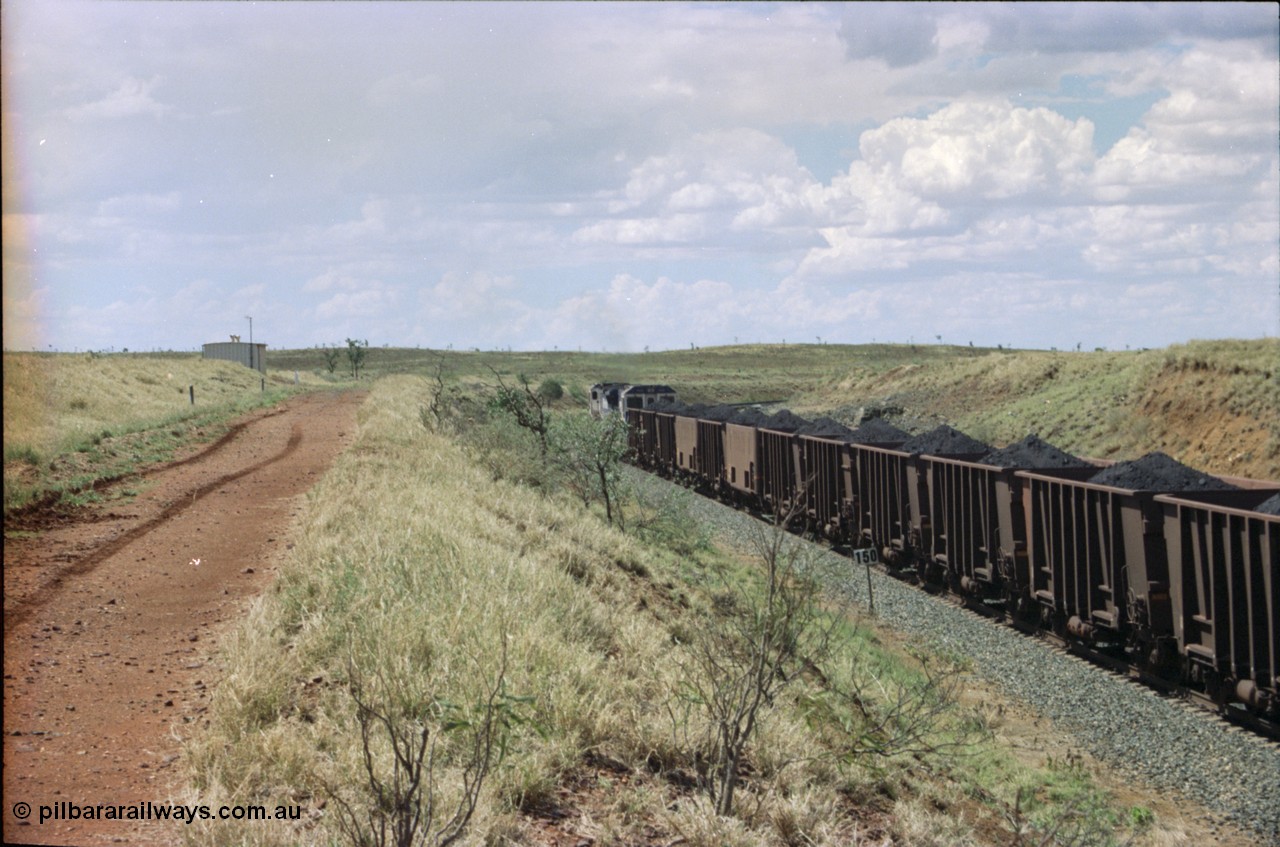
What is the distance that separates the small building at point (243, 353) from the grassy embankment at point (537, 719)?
9304 cm

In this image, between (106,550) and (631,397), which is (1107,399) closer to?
(631,397)

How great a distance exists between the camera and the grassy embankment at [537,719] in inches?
240

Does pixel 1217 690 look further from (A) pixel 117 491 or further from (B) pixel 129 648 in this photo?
(A) pixel 117 491

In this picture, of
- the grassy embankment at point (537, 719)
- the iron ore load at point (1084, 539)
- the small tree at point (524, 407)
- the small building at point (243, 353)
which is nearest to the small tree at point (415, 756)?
the grassy embankment at point (537, 719)

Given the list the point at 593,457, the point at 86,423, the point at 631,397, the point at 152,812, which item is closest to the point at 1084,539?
the point at 593,457

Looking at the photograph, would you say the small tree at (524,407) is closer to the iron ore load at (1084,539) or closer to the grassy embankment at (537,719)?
the iron ore load at (1084,539)

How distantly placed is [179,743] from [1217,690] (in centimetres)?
A: 994

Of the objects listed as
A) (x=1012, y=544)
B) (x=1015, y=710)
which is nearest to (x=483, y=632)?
(x=1015, y=710)

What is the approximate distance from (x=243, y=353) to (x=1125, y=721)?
98.8 m

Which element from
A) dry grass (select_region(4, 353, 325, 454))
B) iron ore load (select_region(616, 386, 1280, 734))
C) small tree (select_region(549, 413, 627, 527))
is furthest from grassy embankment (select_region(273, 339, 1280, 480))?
dry grass (select_region(4, 353, 325, 454))

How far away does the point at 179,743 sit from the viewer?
6809 mm

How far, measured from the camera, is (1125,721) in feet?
37.6

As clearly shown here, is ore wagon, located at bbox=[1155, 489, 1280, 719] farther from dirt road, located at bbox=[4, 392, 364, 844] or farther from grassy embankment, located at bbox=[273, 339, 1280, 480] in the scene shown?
grassy embankment, located at bbox=[273, 339, 1280, 480]

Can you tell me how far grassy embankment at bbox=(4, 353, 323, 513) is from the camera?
20.9 metres
